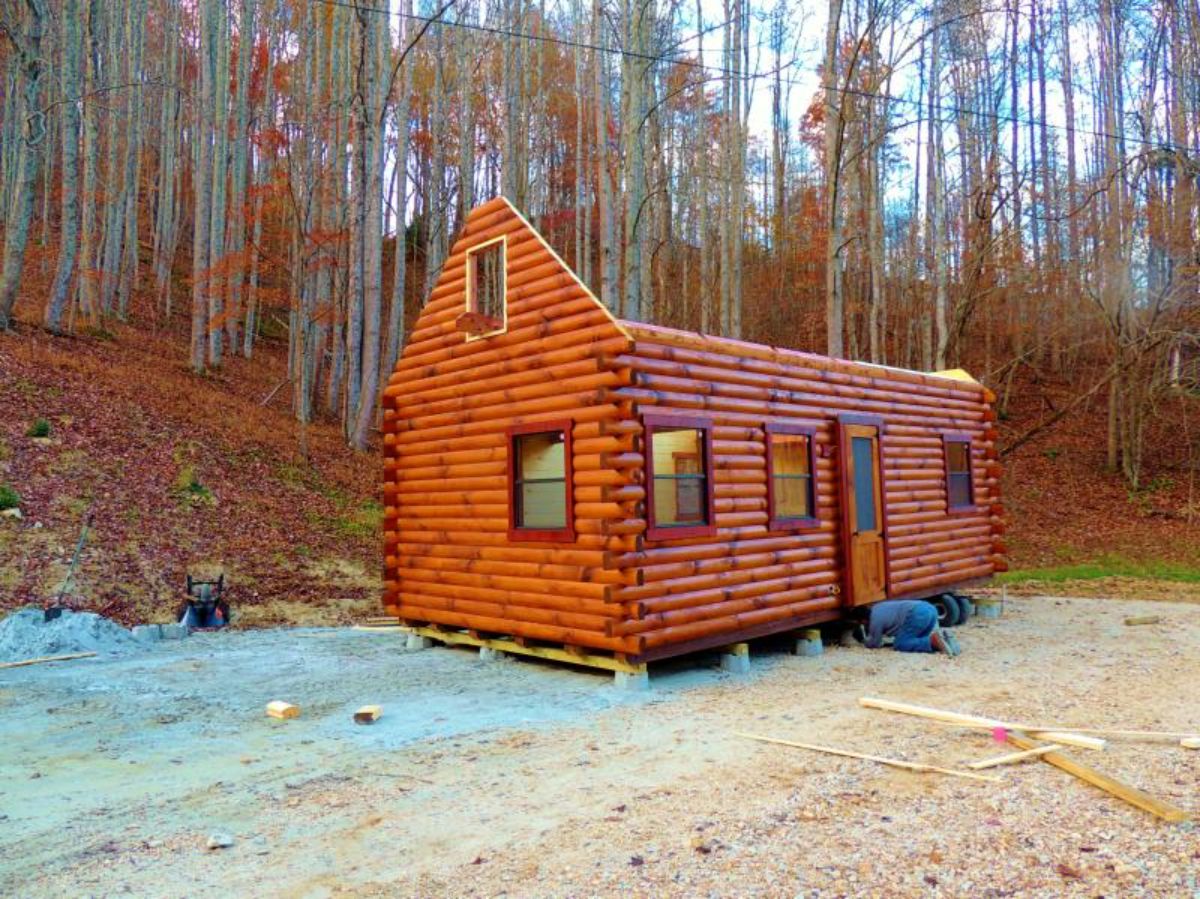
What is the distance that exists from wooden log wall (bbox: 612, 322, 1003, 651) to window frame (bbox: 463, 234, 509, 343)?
1.63 metres

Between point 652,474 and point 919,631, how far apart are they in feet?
12.2

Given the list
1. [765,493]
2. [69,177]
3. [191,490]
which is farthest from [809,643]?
[69,177]

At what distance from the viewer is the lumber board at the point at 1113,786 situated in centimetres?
391

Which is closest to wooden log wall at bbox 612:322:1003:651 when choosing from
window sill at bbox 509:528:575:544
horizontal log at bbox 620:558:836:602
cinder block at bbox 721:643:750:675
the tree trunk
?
horizontal log at bbox 620:558:836:602

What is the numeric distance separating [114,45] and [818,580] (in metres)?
25.8

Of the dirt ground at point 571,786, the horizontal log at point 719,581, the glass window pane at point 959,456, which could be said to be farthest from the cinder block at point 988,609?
the horizontal log at point 719,581

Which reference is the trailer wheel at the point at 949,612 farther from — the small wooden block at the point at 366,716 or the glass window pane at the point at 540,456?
the small wooden block at the point at 366,716

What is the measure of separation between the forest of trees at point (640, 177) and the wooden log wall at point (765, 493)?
5.00 meters

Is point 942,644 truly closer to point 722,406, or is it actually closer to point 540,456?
point 722,406

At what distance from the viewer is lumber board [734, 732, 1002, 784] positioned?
181 inches

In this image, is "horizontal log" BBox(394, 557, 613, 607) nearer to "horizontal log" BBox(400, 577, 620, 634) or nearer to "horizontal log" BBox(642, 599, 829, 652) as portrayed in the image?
"horizontal log" BBox(400, 577, 620, 634)

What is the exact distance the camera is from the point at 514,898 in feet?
10.6

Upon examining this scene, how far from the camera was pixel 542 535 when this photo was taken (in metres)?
7.62

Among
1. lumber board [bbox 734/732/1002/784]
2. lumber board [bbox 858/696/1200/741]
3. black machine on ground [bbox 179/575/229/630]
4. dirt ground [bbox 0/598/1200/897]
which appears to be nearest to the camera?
dirt ground [bbox 0/598/1200/897]
